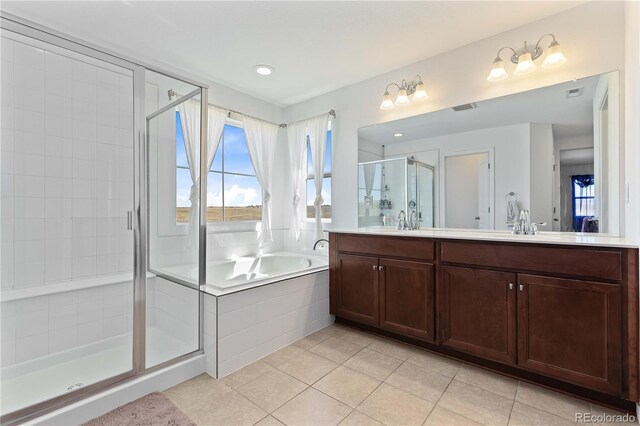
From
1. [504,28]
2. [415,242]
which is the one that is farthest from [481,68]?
[415,242]

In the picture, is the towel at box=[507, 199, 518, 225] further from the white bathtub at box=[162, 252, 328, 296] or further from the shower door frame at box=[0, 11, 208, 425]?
the shower door frame at box=[0, 11, 208, 425]

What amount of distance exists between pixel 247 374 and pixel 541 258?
1959 mm

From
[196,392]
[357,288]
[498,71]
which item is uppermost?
[498,71]

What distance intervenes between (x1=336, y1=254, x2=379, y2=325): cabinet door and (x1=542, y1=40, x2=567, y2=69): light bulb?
6.04ft

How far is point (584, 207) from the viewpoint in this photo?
1950 millimetres

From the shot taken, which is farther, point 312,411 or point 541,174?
point 541,174

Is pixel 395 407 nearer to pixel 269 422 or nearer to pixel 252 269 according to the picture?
pixel 269 422

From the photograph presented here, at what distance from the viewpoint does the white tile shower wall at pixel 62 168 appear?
1.99 m

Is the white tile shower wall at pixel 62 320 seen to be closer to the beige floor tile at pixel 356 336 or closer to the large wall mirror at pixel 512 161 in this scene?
the beige floor tile at pixel 356 336

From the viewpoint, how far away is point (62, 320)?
2113mm

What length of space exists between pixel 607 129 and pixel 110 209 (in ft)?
12.0

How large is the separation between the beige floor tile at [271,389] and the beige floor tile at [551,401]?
1277 mm

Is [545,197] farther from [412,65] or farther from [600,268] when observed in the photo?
[412,65]

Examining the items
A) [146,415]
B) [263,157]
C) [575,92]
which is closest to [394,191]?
[575,92]
